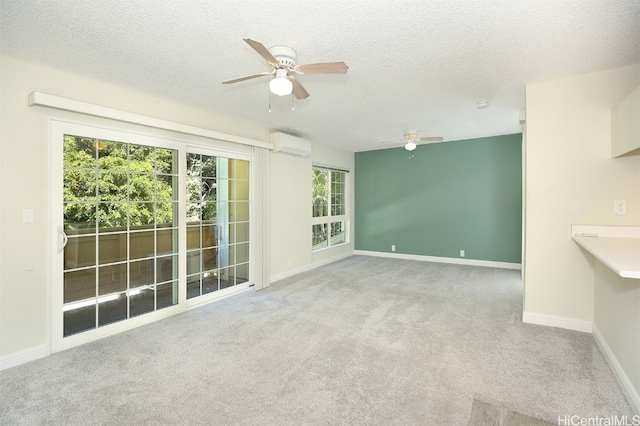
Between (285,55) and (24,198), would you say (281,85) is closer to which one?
(285,55)

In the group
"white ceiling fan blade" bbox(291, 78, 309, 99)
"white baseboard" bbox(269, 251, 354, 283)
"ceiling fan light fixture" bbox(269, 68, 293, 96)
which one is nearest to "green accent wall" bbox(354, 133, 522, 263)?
"white baseboard" bbox(269, 251, 354, 283)

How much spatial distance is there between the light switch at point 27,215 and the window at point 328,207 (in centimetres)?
435

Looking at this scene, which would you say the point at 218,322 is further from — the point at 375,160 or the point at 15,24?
the point at 375,160

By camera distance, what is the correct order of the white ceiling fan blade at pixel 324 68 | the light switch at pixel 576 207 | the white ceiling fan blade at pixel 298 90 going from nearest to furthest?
the white ceiling fan blade at pixel 324 68
the white ceiling fan blade at pixel 298 90
the light switch at pixel 576 207

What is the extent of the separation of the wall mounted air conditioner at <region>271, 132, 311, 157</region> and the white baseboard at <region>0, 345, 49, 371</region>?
12.1 ft

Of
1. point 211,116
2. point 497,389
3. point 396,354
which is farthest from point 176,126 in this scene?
point 497,389

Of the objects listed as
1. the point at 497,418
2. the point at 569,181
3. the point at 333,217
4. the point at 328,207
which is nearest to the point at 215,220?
the point at 328,207

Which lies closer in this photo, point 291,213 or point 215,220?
point 215,220

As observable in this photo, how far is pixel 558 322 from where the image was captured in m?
3.19

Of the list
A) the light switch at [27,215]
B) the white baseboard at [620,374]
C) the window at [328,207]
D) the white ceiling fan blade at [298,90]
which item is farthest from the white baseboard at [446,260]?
the light switch at [27,215]

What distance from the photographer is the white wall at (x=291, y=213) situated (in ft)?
17.3

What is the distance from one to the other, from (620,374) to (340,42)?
10.5ft

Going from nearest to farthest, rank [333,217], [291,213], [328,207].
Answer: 1. [291,213]
2. [328,207]
3. [333,217]

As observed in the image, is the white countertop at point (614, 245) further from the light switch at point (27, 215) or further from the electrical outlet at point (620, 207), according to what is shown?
the light switch at point (27, 215)
